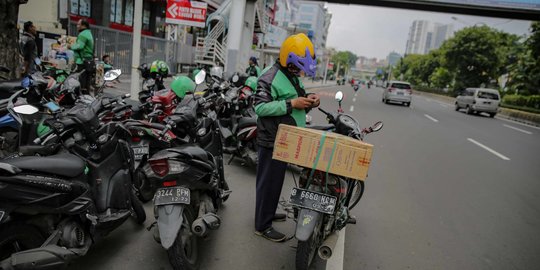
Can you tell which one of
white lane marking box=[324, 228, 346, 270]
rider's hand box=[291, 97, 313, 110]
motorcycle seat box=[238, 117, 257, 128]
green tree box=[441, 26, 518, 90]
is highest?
green tree box=[441, 26, 518, 90]

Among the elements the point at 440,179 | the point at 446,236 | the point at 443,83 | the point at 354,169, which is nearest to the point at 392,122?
the point at 440,179

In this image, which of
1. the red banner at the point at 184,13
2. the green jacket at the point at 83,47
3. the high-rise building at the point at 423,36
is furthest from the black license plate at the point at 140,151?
the high-rise building at the point at 423,36

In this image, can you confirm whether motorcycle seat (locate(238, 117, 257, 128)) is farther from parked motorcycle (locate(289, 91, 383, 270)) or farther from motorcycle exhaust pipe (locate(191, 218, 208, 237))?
motorcycle exhaust pipe (locate(191, 218, 208, 237))

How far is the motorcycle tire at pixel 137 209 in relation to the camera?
347cm

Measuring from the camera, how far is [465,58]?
115 feet

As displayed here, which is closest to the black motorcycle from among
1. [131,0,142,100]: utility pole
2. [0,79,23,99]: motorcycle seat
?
[0,79,23,99]: motorcycle seat

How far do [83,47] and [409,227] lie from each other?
287 inches

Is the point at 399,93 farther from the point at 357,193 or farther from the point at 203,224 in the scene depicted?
the point at 203,224

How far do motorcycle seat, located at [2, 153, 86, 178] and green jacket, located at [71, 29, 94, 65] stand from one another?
20.6 feet

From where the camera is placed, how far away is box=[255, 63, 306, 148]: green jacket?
3.16 metres

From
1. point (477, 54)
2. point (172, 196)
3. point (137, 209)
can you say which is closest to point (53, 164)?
point (172, 196)

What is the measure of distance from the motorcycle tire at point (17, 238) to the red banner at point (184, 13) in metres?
10.2

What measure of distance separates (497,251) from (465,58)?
36.1 metres

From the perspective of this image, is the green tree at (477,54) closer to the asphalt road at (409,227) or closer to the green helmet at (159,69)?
the asphalt road at (409,227)
